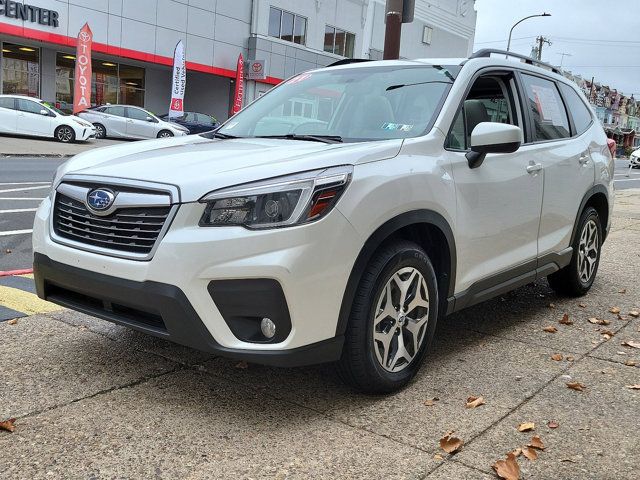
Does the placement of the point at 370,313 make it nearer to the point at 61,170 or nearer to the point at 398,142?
the point at 398,142

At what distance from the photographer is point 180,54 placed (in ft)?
96.8

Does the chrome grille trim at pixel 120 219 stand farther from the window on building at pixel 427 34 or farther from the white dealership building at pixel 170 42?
the window on building at pixel 427 34

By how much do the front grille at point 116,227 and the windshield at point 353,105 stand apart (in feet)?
3.92

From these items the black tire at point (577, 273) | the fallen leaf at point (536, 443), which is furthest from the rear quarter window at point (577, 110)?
the fallen leaf at point (536, 443)

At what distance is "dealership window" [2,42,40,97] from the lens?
26797 mm

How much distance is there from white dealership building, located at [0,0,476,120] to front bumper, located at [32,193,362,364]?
2532 centimetres

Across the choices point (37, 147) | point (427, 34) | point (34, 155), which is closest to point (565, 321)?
point (34, 155)

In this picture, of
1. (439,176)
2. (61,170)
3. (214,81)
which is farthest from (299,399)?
(214,81)

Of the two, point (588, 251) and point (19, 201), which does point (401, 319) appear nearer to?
point (588, 251)

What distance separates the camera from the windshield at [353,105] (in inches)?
148

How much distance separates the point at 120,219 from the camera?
296 cm

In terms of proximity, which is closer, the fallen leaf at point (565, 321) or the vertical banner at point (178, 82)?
the fallen leaf at point (565, 321)

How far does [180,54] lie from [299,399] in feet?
93.1

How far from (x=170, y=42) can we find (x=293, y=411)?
97.6 ft
